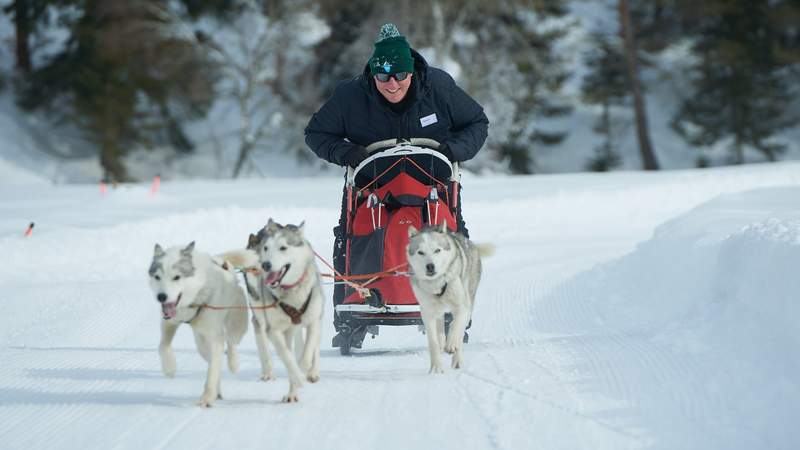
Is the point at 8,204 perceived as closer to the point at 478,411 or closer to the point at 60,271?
the point at 60,271

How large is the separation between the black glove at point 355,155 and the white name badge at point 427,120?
16.1 inches

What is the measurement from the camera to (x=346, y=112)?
20.4 ft

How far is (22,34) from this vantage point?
100ft

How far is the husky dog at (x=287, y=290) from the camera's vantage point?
4.61m

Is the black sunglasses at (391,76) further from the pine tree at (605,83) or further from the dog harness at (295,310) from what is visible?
the pine tree at (605,83)

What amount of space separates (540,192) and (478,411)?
13198mm

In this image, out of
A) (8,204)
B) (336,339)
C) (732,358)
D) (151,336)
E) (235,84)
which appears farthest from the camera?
(235,84)

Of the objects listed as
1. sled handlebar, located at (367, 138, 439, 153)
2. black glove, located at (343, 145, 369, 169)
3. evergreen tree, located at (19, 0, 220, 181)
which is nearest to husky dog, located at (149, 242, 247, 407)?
black glove, located at (343, 145, 369, 169)

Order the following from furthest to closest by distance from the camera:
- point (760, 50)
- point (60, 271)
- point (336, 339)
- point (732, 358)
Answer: point (760, 50)
point (60, 271)
point (336, 339)
point (732, 358)

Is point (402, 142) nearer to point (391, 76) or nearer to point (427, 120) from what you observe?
point (427, 120)

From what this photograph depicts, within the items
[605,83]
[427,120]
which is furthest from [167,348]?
[605,83]

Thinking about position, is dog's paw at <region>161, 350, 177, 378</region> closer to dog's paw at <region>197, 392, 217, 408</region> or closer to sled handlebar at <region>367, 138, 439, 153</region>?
dog's paw at <region>197, 392, 217, 408</region>

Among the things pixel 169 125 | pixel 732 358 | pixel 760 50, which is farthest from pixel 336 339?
pixel 760 50

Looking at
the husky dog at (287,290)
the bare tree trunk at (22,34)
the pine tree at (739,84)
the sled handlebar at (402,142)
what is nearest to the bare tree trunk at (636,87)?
the pine tree at (739,84)
